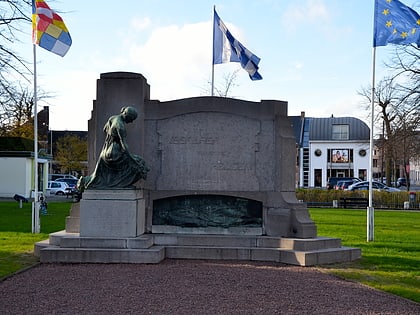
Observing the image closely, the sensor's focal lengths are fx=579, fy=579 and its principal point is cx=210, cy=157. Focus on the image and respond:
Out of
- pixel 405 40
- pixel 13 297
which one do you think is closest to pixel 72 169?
pixel 405 40

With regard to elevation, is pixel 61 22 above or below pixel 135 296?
above

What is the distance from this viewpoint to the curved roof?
78438 millimetres

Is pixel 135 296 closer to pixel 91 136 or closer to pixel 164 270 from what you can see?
pixel 164 270

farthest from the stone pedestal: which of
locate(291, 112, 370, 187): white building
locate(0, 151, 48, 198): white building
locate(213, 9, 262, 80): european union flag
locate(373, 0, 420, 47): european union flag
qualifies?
locate(291, 112, 370, 187): white building

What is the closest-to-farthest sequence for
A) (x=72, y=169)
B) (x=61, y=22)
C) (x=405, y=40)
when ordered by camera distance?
1. (x=405, y=40)
2. (x=61, y=22)
3. (x=72, y=169)

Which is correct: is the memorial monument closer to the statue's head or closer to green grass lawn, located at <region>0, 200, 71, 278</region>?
the statue's head

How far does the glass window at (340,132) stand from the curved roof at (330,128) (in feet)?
1.41

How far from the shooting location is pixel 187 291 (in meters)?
8.88

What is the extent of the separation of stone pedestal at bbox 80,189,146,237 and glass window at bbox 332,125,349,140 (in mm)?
69791

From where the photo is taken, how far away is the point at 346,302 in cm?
841

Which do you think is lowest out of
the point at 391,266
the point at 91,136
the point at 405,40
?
the point at 391,266

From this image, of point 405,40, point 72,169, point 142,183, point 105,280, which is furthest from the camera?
point 72,169

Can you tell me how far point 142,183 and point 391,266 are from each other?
5.72 metres

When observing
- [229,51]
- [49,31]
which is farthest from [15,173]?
[229,51]
